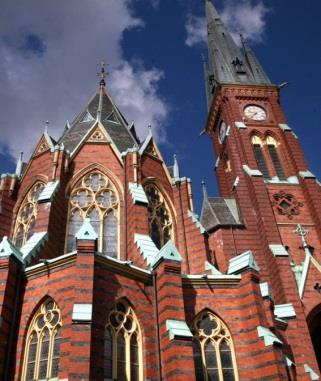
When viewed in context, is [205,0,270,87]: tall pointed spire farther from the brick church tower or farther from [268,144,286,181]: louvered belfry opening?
[268,144,286,181]: louvered belfry opening

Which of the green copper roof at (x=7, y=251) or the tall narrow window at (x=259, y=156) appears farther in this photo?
the tall narrow window at (x=259, y=156)

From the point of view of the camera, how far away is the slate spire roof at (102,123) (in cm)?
2206

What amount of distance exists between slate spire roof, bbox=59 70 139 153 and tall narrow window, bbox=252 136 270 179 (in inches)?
395

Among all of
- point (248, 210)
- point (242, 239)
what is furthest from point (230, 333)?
point (248, 210)

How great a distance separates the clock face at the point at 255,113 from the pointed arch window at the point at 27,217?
66.0ft

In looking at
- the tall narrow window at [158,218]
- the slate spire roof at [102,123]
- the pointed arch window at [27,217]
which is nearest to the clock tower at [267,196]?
the tall narrow window at [158,218]

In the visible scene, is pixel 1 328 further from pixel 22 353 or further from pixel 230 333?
pixel 230 333

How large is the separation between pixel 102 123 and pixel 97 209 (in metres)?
6.46

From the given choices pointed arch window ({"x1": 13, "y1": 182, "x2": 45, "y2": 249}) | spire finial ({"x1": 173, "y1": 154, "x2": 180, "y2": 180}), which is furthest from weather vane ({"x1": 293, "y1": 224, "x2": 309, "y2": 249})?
pointed arch window ({"x1": 13, "y1": 182, "x2": 45, "y2": 249})

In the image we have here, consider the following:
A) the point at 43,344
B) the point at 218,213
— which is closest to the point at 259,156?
the point at 218,213

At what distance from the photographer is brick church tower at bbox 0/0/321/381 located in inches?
484

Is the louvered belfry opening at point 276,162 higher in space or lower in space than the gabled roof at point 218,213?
higher

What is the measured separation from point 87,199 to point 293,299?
460 inches

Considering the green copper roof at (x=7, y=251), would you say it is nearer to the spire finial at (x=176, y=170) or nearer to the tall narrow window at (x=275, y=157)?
the spire finial at (x=176, y=170)
